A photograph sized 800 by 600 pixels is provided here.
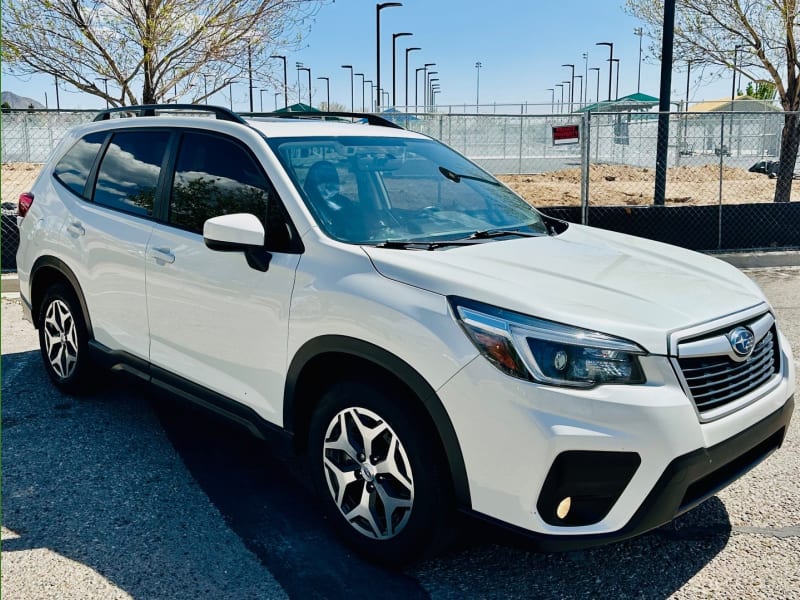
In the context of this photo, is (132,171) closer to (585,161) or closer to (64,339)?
(64,339)

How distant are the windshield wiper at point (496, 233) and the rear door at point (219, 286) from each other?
857mm

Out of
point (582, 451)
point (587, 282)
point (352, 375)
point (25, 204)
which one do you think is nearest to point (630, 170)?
point (25, 204)

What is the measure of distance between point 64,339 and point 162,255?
1.54 m

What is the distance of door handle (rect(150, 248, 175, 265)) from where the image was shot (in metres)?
3.92

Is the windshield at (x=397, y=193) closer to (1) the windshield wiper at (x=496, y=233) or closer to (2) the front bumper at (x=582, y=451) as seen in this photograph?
(1) the windshield wiper at (x=496, y=233)

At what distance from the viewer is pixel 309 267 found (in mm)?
3248

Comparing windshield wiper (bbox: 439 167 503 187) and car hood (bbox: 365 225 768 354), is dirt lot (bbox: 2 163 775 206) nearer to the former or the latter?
windshield wiper (bbox: 439 167 503 187)

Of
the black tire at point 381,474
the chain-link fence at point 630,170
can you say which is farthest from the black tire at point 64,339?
the chain-link fence at point 630,170

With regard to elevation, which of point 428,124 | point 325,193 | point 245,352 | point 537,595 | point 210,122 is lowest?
point 537,595

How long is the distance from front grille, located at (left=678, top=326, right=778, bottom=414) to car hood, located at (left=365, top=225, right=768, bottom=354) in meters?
0.15

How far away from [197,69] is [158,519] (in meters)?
10.6

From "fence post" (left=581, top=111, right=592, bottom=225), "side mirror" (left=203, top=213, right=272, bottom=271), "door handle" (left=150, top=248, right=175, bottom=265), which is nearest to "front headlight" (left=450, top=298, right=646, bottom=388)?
"side mirror" (left=203, top=213, right=272, bottom=271)

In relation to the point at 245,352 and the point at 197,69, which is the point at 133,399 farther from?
the point at 197,69

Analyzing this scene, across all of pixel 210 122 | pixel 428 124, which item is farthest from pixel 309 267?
pixel 428 124
